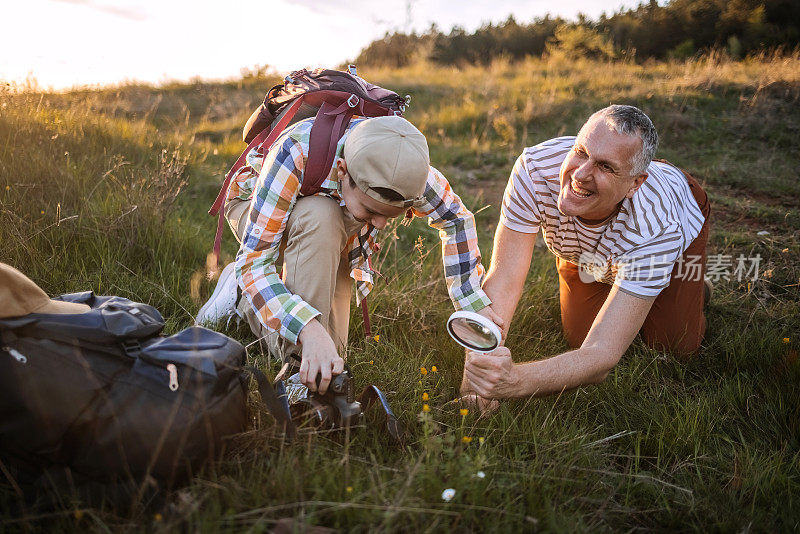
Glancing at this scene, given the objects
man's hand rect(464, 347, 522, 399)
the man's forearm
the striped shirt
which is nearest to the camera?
man's hand rect(464, 347, 522, 399)

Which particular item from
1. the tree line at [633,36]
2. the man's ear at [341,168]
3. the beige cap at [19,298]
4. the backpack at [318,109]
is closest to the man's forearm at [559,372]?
the man's ear at [341,168]

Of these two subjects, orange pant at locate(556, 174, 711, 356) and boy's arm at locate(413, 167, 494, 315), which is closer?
boy's arm at locate(413, 167, 494, 315)

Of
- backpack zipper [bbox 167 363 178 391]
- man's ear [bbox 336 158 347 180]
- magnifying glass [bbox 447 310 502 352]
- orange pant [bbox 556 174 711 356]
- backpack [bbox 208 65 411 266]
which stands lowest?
orange pant [bbox 556 174 711 356]

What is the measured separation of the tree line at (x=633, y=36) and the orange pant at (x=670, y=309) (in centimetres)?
1075

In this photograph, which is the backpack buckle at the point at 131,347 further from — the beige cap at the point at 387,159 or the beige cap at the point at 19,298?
the beige cap at the point at 387,159

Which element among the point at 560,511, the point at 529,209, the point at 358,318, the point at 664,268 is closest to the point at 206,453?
the point at 560,511

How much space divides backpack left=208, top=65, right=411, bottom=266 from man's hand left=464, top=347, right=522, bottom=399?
1086 millimetres

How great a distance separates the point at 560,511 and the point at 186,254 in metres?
2.86

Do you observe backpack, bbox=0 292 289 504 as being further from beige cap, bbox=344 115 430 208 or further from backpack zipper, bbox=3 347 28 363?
beige cap, bbox=344 115 430 208

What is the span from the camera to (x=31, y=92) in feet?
15.6

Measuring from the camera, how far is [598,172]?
9.06ft

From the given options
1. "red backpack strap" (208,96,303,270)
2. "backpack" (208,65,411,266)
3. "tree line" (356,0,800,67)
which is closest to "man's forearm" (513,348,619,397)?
"backpack" (208,65,411,266)

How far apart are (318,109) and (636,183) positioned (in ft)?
5.52

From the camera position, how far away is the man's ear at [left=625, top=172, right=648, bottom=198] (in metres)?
2.85
